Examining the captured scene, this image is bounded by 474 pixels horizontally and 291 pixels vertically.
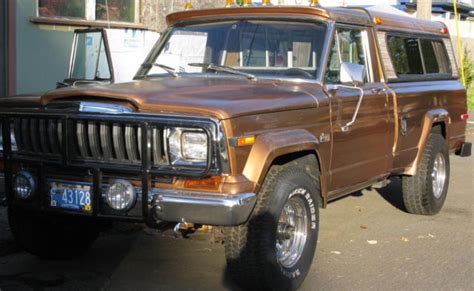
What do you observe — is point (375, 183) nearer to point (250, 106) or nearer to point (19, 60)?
point (250, 106)

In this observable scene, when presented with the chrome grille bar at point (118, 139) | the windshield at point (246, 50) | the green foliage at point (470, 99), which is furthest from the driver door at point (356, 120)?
the green foliage at point (470, 99)

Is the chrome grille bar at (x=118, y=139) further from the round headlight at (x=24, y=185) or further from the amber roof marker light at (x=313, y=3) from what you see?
the amber roof marker light at (x=313, y=3)

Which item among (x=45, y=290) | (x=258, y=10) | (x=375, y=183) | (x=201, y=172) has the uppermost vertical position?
(x=258, y=10)

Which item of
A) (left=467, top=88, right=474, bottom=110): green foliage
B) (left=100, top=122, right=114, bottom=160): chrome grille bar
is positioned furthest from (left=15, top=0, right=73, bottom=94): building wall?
(left=467, top=88, right=474, bottom=110): green foliage

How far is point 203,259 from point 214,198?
169cm

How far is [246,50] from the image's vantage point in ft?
18.7

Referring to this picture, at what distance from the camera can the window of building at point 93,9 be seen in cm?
1027

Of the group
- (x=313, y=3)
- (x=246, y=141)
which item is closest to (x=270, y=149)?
(x=246, y=141)

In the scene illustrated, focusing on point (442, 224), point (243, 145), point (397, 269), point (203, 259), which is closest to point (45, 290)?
point (203, 259)

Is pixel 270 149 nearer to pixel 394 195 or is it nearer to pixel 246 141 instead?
pixel 246 141

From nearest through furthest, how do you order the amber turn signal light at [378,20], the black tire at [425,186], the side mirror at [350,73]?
the side mirror at [350,73] → the amber turn signal light at [378,20] → the black tire at [425,186]

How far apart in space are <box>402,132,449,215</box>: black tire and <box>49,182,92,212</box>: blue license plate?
3926mm

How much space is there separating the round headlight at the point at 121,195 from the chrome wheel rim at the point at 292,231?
1085 mm

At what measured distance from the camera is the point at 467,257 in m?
5.92
